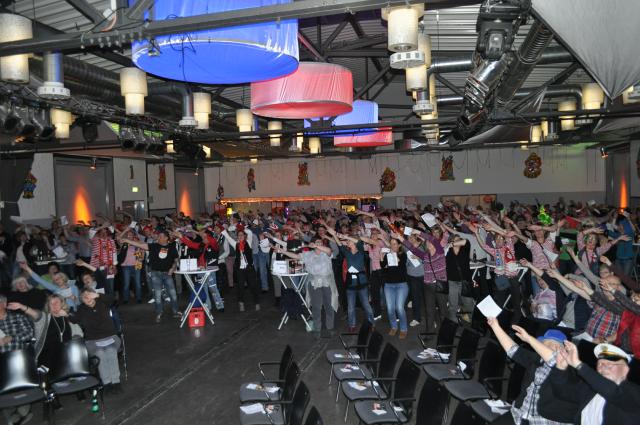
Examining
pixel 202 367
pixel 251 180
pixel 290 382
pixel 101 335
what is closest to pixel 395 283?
pixel 202 367

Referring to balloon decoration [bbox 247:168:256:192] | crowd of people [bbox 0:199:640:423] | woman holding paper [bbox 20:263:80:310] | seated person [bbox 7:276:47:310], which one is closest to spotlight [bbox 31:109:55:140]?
crowd of people [bbox 0:199:640:423]

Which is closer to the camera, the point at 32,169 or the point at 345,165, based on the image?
the point at 32,169

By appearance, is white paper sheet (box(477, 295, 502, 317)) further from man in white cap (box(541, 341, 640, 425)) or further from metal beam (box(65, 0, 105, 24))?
metal beam (box(65, 0, 105, 24))

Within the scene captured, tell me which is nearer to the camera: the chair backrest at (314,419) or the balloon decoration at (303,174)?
the chair backrest at (314,419)

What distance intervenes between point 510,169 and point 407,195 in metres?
4.63

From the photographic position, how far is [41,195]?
15320 mm

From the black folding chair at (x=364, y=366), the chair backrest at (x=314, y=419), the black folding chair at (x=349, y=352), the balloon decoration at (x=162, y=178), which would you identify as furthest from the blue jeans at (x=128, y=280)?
the balloon decoration at (x=162, y=178)

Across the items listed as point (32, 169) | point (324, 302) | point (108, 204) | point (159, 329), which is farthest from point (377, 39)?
point (108, 204)

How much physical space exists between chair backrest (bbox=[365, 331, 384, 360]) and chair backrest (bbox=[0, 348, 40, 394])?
11.0 feet

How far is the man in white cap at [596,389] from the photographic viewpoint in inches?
112

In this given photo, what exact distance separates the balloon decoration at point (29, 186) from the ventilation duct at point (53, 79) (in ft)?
34.5

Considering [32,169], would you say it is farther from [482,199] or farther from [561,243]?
[482,199]

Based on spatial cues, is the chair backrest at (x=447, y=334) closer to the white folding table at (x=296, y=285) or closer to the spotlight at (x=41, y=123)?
the white folding table at (x=296, y=285)

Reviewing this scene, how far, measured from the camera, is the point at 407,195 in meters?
23.0
